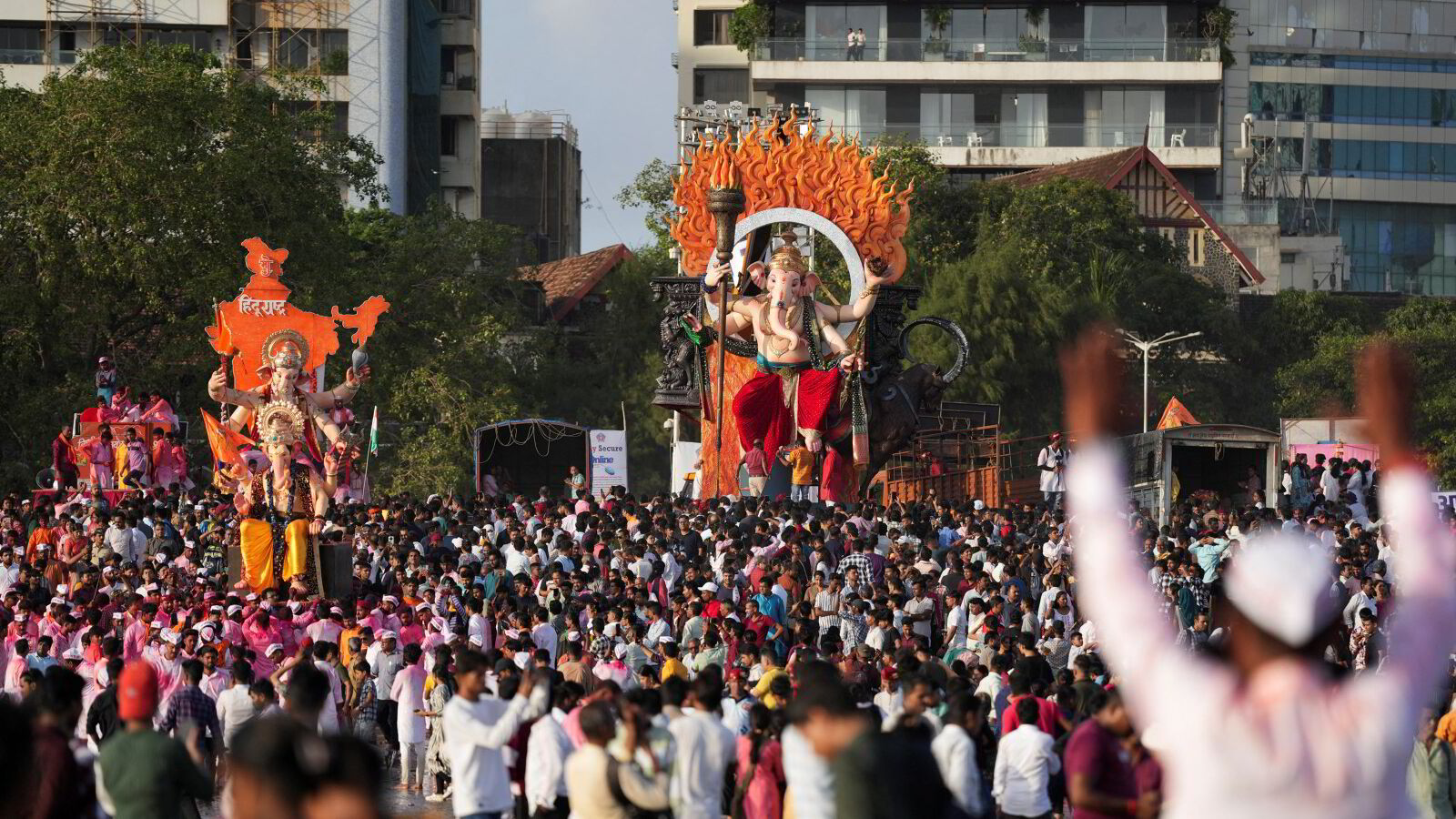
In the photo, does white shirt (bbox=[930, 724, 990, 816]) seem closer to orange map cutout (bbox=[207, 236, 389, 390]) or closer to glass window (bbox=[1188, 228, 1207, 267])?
orange map cutout (bbox=[207, 236, 389, 390])

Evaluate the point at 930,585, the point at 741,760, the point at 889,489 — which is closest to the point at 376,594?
the point at 930,585

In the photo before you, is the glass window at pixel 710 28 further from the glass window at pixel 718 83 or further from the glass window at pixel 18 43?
the glass window at pixel 18 43

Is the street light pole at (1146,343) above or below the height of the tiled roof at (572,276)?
below

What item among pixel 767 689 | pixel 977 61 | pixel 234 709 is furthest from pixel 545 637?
pixel 977 61

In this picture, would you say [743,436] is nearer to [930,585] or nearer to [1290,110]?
[930,585]

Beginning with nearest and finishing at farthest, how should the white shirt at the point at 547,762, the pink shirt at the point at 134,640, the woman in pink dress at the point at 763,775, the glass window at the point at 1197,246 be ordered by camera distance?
the white shirt at the point at 547,762 < the woman in pink dress at the point at 763,775 < the pink shirt at the point at 134,640 < the glass window at the point at 1197,246

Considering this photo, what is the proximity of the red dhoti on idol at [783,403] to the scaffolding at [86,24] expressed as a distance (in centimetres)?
3731

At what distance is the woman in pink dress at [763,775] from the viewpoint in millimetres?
11219

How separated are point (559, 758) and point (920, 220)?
43.2 metres

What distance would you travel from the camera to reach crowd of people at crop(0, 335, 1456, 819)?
5.09 metres

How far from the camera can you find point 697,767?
33.1 feet

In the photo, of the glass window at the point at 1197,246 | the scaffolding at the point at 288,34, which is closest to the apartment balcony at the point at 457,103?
the scaffolding at the point at 288,34

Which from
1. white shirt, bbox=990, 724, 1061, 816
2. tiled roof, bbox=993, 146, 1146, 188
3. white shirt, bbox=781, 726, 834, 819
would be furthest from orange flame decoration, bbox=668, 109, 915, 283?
tiled roof, bbox=993, 146, 1146, 188

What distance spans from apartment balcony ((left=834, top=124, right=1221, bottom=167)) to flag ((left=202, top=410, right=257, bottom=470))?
37.7 m
